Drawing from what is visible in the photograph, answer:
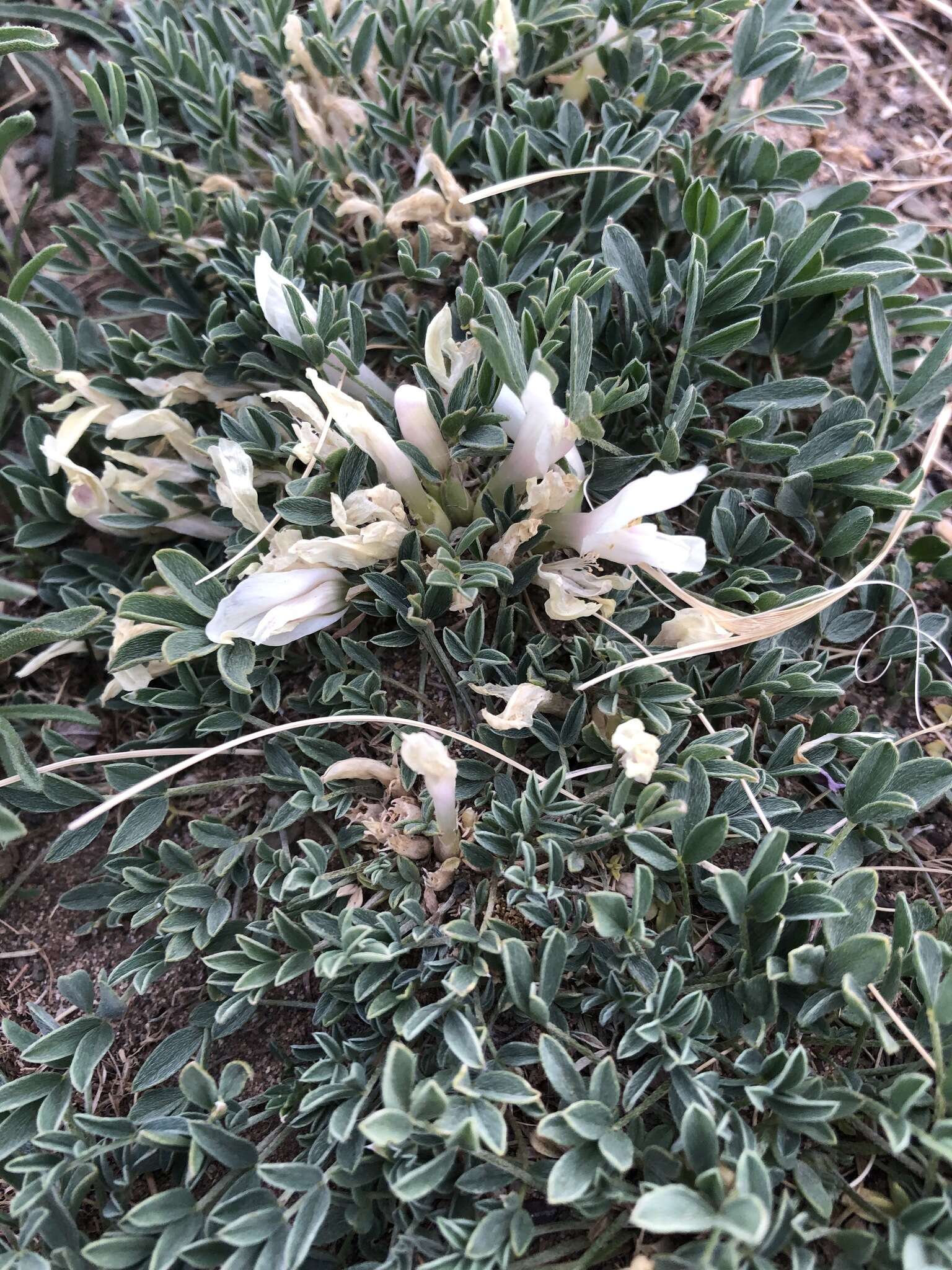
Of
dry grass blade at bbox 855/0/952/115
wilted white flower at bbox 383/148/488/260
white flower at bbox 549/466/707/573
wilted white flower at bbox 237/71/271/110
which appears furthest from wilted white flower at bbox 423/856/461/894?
dry grass blade at bbox 855/0/952/115

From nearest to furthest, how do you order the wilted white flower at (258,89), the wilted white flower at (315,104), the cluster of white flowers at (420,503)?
1. the cluster of white flowers at (420,503)
2. the wilted white flower at (315,104)
3. the wilted white flower at (258,89)

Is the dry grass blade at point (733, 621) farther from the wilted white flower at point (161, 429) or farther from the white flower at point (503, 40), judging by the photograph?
the white flower at point (503, 40)

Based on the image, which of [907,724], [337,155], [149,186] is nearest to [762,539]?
[907,724]

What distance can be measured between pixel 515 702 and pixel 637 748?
26 cm

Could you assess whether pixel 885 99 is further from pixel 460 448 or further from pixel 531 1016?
pixel 531 1016

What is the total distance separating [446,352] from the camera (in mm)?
1665

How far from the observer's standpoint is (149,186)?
6.82ft

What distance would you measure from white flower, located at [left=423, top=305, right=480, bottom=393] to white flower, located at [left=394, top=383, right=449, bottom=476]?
0.22 ft

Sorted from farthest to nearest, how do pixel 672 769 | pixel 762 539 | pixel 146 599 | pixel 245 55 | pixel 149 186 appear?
pixel 245 55 < pixel 149 186 < pixel 762 539 < pixel 146 599 < pixel 672 769

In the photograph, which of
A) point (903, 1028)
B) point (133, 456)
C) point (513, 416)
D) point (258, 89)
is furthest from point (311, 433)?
point (903, 1028)

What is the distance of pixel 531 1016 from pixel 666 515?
988mm

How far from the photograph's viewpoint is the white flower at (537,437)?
4.82 feet

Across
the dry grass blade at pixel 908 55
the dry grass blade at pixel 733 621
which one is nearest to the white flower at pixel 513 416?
the dry grass blade at pixel 733 621

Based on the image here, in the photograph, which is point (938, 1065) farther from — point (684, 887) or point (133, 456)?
point (133, 456)
